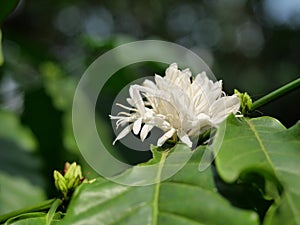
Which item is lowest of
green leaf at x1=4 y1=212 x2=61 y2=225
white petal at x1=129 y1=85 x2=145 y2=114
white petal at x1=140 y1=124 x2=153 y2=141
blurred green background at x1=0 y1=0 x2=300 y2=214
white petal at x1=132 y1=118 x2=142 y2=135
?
blurred green background at x1=0 y1=0 x2=300 y2=214

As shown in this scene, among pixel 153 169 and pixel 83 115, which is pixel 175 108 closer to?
pixel 153 169

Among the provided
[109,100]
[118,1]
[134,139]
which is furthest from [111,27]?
[134,139]

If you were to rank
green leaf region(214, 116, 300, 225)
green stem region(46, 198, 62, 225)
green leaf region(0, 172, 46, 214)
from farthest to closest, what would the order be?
green leaf region(0, 172, 46, 214) < green stem region(46, 198, 62, 225) < green leaf region(214, 116, 300, 225)

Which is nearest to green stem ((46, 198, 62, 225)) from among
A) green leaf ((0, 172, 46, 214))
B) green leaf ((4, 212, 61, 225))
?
green leaf ((4, 212, 61, 225))

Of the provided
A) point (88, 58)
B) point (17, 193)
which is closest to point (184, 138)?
point (17, 193)

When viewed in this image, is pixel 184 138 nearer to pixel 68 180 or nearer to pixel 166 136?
pixel 166 136

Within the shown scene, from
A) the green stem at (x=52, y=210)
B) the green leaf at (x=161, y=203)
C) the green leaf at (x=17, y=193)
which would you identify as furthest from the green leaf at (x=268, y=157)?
the green leaf at (x=17, y=193)

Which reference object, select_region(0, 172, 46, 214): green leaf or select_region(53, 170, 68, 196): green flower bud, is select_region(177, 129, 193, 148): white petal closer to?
select_region(53, 170, 68, 196): green flower bud
